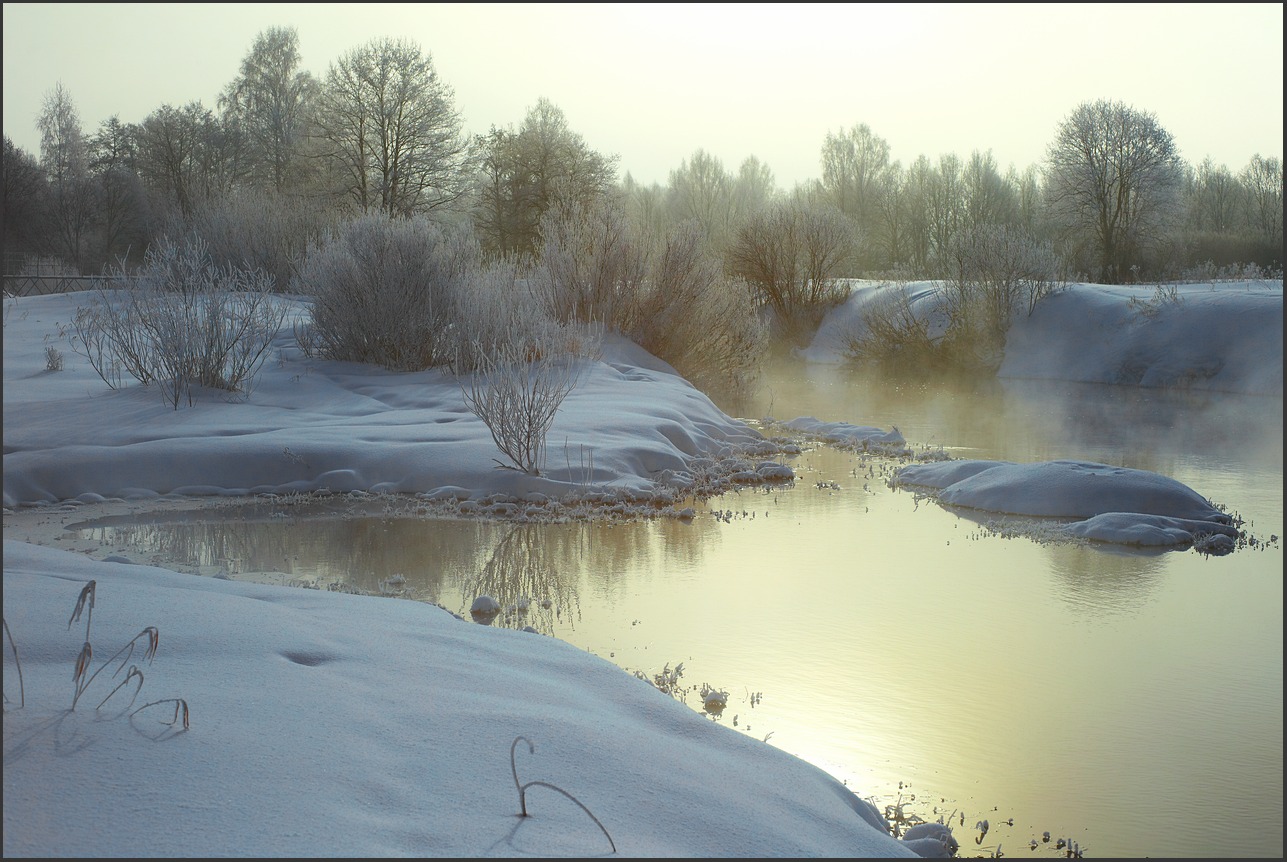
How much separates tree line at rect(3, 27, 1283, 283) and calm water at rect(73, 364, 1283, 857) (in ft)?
51.9

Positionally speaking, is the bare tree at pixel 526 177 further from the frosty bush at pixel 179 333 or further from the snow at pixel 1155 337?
the frosty bush at pixel 179 333

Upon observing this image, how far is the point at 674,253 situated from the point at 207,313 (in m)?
8.61

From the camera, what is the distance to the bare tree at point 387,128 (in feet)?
102

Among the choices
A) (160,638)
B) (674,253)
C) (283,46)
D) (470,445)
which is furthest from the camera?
(283,46)

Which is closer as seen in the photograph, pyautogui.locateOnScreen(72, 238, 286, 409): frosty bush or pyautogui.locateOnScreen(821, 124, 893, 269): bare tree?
pyautogui.locateOnScreen(72, 238, 286, 409): frosty bush

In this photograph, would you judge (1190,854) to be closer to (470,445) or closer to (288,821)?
(288,821)

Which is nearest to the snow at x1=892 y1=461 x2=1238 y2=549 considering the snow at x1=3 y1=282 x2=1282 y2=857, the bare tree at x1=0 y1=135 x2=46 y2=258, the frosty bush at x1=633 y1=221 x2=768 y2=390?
the snow at x1=3 y1=282 x2=1282 y2=857

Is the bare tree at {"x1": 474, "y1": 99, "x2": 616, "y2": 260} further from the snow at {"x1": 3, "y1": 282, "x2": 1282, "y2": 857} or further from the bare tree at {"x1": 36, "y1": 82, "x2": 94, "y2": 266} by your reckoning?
the snow at {"x1": 3, "y1": 282, "x2": 1282, "y2": 857}

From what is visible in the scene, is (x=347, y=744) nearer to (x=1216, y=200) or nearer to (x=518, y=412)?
(x=518, y=412)

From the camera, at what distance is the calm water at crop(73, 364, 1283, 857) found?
13.4 ft

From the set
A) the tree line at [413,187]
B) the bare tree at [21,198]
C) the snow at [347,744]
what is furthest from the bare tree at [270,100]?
the snow at [347,744]

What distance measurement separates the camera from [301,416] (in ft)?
36.9

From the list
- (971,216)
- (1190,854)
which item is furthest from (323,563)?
(971,216)

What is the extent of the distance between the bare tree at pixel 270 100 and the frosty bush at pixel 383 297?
2548cm
